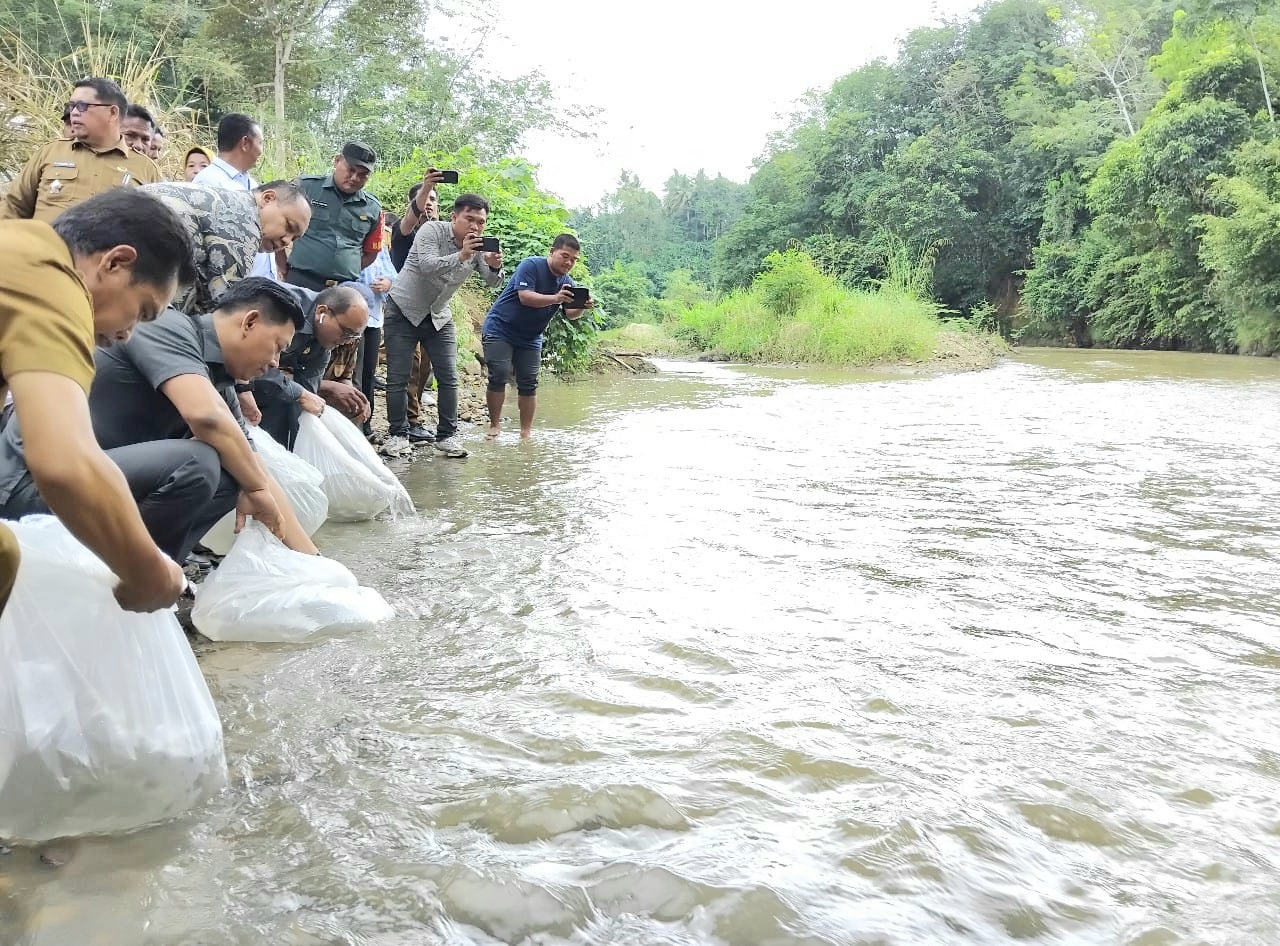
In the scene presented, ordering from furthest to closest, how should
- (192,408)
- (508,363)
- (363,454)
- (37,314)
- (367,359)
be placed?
1. (508,363)
2. (367,359)
3. (363,454)
4. (192,408)
5. (37,314)

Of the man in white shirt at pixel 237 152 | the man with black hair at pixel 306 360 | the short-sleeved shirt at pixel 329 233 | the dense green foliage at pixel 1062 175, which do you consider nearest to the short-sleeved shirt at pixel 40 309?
the man with black hair at pixel 306 360

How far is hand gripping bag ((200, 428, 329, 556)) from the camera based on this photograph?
126 inches

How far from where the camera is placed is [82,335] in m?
1.34

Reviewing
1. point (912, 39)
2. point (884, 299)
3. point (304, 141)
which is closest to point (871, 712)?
point (304, 141)

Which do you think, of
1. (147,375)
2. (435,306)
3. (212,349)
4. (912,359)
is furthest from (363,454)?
(912,359)

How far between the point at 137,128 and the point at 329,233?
37.8 inches

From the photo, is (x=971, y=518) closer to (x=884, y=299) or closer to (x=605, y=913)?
(x=605, y=913)

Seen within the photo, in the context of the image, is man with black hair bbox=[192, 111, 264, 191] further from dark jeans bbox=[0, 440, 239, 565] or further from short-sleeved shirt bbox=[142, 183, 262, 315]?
dark jeans bbox=[0, 440, 239, 565]

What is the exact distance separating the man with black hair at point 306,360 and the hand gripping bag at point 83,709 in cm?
181

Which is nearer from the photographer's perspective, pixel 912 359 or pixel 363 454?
pixel 363 454

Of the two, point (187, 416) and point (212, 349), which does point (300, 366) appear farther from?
point (187, 416)

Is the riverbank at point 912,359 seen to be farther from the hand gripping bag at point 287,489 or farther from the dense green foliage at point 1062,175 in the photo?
the hand gripping bag at point 287,489

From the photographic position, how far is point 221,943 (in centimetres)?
133

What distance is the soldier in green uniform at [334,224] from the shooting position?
4.88 m
